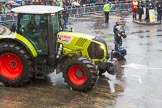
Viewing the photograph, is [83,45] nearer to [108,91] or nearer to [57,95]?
[108,91]

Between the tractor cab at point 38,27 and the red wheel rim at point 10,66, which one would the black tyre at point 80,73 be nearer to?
the tractor cab at point 38,27

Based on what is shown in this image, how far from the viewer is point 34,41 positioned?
12562mm

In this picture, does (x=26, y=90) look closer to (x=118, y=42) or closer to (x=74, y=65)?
(x=74, y=65)

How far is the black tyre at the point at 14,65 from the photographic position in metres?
12.3

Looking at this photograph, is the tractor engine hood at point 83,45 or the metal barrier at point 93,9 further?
the metal barrier at point 93,9

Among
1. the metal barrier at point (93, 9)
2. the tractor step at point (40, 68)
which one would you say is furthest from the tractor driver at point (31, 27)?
the metal barrier at point (93, 9)

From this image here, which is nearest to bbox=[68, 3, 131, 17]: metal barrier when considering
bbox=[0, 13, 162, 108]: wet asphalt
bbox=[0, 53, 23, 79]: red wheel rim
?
bbox=[0, 13, 162, 108]: wet asphalt

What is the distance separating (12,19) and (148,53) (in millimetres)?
12742

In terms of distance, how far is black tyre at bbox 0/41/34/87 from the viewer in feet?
40.2

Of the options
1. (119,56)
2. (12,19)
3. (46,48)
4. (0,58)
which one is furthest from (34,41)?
(12,19)

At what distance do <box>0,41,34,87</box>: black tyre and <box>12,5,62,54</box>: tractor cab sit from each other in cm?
46

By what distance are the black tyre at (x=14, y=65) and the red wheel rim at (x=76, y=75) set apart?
1.17 meters

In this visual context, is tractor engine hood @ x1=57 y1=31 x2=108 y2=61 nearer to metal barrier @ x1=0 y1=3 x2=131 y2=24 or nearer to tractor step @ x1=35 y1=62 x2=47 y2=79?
tractor step @ x1=35 y1=62 x2=47 y2=79

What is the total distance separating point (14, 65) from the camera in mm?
12750
